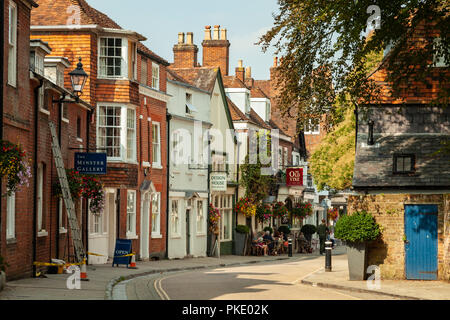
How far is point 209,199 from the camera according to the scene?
44.2m

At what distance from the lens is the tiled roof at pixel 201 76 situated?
44812 mm

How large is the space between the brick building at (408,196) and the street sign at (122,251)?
26.9 ft

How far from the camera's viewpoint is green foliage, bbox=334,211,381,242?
24.6m

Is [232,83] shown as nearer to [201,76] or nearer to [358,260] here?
[201,76]

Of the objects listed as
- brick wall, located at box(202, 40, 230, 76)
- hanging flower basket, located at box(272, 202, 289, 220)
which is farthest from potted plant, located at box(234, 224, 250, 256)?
brick wall, located at box(202, 40, 230, 76)

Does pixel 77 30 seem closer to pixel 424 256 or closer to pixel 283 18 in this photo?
pixel 283 18

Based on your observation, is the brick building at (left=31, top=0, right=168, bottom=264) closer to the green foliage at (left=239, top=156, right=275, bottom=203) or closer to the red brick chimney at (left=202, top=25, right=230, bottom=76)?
the green foliage at (left=239, top=156, right=275, bottom=203)

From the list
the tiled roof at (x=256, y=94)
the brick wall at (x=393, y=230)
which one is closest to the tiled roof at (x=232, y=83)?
the tiled roof at (x=256, y=94)

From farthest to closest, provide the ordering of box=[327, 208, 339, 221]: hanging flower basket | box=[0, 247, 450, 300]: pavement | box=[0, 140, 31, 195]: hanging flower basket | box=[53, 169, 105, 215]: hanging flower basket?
box=[327, 208, 339, 221]: hanging flower basket
box=[53, 169, 105, 215]: hanging flower basket
box=[0, 247, 450, 300]: pavement
box=[0, 140, 31, 195]: hanging flower basket

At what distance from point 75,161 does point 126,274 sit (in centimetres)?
398

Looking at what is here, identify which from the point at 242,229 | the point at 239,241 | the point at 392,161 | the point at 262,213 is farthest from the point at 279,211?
the point at 392,161

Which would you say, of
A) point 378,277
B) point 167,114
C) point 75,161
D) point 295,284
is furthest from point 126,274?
point 167,114

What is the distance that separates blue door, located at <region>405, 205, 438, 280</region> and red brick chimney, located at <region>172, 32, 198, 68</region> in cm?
2743

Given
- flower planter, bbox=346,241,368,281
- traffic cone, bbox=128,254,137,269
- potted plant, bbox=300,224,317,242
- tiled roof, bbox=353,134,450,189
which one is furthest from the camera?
potted plant, bbox=300,224,317,242
